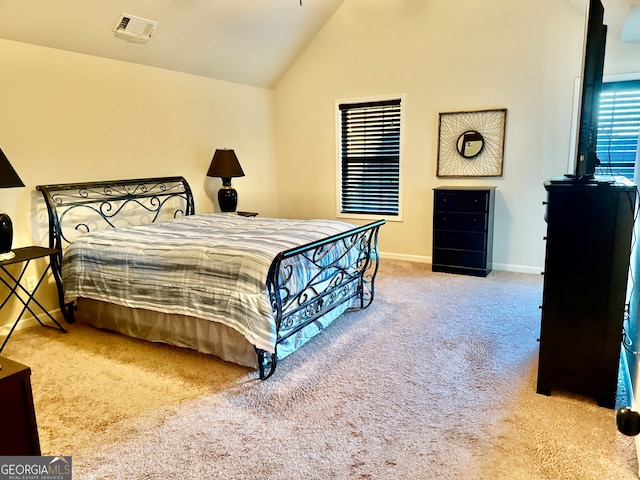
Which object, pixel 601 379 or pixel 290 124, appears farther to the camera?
pixel 290 124

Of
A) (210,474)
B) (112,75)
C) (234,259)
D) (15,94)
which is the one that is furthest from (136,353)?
(112,75)

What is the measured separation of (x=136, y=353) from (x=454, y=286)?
293 centimetres

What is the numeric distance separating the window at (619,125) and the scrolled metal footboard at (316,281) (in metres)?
2.50

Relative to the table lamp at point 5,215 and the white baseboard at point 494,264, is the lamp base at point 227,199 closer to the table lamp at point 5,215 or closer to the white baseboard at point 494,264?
the white baseboard at point 494,264

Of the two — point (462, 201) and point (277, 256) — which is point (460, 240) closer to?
point (462, 201)

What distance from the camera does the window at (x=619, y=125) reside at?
4070mm

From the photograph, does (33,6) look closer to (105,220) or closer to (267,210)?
(105,220)

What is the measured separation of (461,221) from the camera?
463 centimetres

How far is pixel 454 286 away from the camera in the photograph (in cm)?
435

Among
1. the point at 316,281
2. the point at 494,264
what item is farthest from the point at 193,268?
the point at 494,264

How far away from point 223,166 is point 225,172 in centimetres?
7

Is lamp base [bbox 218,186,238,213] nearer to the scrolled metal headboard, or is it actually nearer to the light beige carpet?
the scrolled metal headboard

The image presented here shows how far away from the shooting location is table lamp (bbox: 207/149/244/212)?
482 cm

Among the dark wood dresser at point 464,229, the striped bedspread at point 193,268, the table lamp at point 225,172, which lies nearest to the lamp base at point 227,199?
the table lamp at point 225,172
